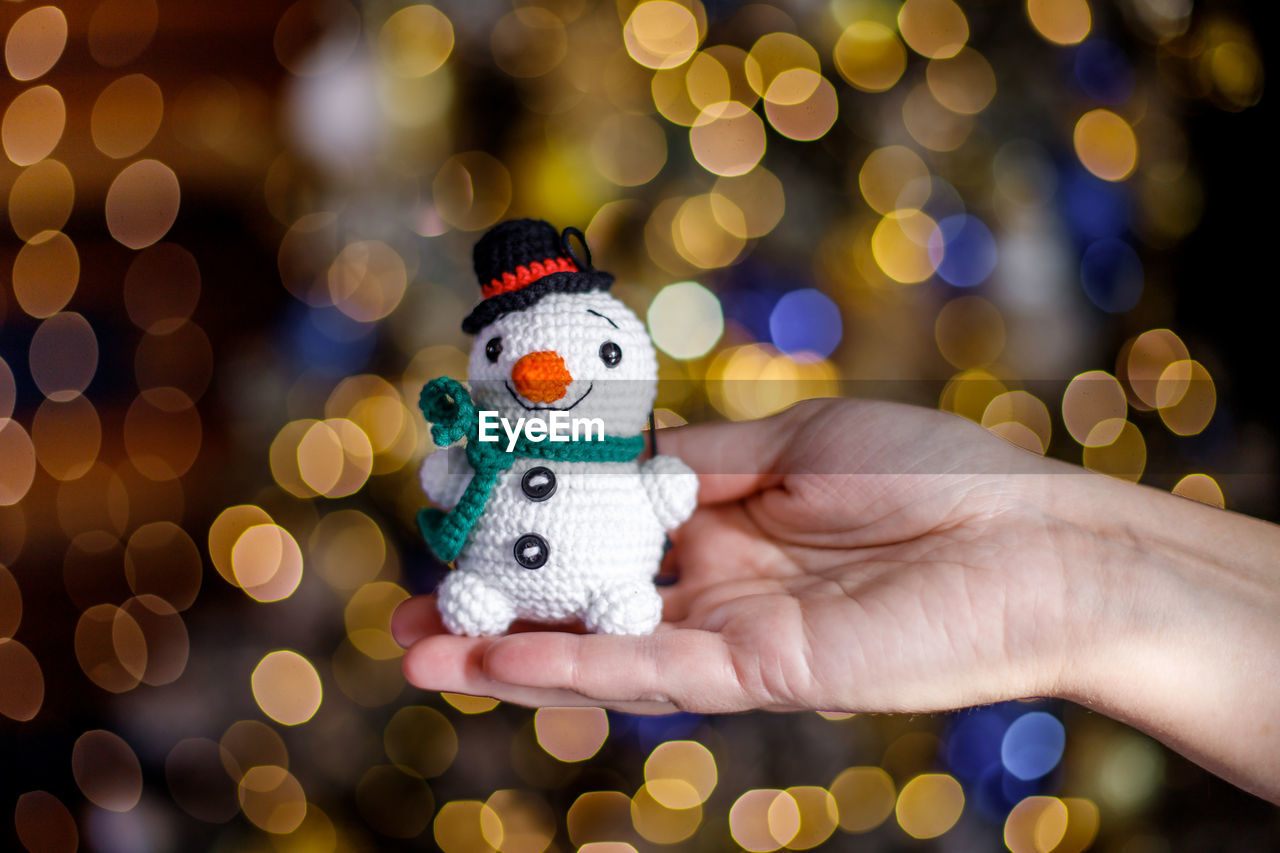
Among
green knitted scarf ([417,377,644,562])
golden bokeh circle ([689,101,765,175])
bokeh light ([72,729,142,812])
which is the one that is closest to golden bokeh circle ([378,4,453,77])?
golden bokeh circle ([689,101,765,175])

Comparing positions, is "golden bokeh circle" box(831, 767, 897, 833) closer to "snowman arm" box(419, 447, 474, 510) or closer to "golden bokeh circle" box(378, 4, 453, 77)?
"snowman arm" box(419, 447, 474, 510)

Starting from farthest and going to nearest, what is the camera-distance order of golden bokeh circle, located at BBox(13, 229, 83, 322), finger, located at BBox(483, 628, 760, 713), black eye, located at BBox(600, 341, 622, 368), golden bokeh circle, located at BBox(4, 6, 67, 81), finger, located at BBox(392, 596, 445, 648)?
golden bokeh circle, located at BBox(13, 229, 83, 322), golden bokeh circle, located at BBox(4, 6, 67, 81), finger, located at BBox(392, 596, 445, 648), black eye, located at BBox(600, 341, 622, 368), finger, located at BBox(483, 628, 760, 713)

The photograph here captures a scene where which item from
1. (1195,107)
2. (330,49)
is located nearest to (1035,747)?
(1195,107)

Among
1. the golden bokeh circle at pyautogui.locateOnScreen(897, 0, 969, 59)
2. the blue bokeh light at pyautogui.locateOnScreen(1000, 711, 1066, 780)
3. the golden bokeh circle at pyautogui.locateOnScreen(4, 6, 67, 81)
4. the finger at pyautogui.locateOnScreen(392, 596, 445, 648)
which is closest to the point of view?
the finger at pyautogui.locateOnScreen(392, 596, 445, 648)

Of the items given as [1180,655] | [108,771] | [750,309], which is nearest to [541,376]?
[750,309]

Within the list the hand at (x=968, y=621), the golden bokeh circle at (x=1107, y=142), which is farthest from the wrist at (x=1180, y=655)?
the golden bokeh circle at (x=1107, y=142)
